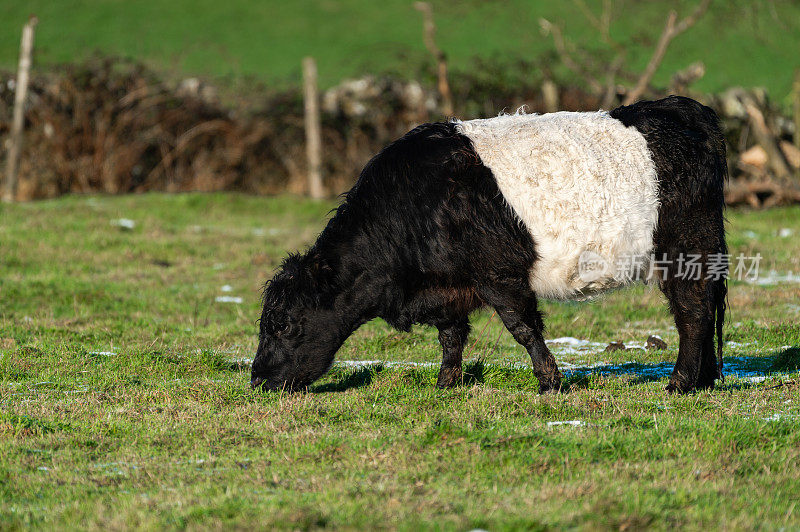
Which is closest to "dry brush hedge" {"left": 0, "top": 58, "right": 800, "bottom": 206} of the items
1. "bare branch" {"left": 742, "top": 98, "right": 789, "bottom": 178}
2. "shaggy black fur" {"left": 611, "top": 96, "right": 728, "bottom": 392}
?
"bare branch" {"left": 742, "top": 98, "right": 789, "bottom": 178}

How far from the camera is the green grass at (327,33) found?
109 ft

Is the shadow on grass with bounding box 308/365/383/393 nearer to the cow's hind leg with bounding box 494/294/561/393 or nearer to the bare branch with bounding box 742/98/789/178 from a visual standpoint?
the cow's hind leg with bounding box 494/294/561/393

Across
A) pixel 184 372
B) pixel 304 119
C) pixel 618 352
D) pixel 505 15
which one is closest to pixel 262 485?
pixel 184 372

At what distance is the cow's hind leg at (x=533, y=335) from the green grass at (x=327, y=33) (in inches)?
878

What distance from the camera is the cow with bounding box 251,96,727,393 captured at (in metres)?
6.51

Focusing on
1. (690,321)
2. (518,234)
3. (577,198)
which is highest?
(577,198)

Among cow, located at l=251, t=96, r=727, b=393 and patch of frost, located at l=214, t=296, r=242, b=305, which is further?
patch of frost, located at l=214, t=296, r=242, b=305

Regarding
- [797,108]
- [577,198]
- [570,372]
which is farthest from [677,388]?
[797,108]

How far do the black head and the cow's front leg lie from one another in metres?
0.88

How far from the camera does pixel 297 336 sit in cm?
688

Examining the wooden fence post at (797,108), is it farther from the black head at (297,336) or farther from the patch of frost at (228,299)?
the black head at (297,336)

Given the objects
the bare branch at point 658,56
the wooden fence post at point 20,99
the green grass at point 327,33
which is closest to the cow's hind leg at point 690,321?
the bare branch at point 658,56

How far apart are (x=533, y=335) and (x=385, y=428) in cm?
153

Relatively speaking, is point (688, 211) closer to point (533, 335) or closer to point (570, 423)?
point (533, 335)
